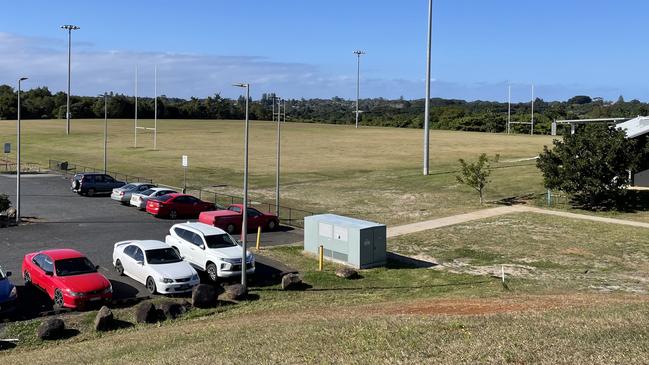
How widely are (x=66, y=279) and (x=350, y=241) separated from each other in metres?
10.1

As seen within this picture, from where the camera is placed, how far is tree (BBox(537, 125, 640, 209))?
3544 cm

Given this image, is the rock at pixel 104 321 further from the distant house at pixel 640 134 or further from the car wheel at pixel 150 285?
the distant house at pixel 640 134

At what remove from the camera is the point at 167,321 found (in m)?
16.2

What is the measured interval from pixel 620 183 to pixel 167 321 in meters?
28.8

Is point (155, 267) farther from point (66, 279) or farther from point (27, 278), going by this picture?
point (27, 278)

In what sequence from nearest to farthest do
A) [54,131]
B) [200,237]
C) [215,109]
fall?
[200,237] < [54,131] < [215,109]

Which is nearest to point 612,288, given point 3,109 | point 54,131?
point 54,131

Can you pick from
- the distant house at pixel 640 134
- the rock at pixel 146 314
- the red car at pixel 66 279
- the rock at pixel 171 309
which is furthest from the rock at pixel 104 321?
the distant house at pixel 640 134

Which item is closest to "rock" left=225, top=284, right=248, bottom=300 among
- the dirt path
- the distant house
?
the dirt path

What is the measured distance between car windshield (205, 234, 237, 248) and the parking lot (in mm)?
1443

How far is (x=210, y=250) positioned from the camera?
21344mm

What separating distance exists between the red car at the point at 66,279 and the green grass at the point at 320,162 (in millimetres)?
18107

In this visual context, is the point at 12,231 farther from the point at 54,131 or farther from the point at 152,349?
the point at 54,131

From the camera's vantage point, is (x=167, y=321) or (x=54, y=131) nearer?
(x=167, y=321)
